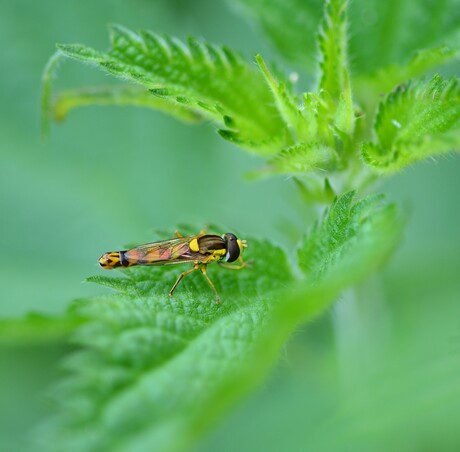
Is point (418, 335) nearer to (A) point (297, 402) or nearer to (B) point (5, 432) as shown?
(A) point (297, 402)

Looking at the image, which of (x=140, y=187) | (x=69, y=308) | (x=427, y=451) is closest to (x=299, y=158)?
(x=69, y=308)

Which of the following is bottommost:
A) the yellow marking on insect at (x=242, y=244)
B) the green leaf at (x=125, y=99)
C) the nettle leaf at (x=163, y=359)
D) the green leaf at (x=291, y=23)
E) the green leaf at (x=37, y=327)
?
the nettle leaf at (x=163, y=359)

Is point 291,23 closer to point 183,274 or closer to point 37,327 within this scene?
point 183,274

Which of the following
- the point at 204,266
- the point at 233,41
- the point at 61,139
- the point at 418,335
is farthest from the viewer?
the point at 233,41

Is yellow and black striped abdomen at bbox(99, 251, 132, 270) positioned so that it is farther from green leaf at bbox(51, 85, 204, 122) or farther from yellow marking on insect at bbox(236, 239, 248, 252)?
green leaf at bbox(51, 85, 204, 122)

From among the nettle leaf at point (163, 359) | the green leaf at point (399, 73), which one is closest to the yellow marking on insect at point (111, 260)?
the nettle leaf at point (163, 359)

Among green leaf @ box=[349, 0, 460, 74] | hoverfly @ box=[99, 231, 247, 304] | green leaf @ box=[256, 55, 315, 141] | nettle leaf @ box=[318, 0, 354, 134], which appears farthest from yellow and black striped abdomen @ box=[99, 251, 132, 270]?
green leaf @ box=[349, 0, 460, 74]

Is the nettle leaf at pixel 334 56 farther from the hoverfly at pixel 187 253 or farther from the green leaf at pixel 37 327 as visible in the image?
the green leaf at pixel 37 327
